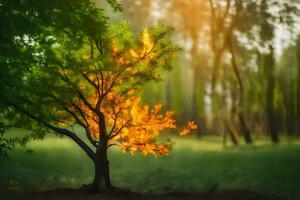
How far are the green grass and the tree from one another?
11.2 feet

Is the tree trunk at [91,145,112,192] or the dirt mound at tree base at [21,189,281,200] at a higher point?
the tree trunk at [91,145,112,192]

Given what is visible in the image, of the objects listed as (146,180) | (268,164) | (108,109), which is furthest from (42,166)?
(268,164)

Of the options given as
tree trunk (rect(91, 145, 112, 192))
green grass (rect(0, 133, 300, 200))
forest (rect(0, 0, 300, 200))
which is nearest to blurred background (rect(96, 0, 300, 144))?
forest (rect(0, 0, 300, 200))

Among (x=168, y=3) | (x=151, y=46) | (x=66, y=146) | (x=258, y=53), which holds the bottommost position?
(x=66, y=146)

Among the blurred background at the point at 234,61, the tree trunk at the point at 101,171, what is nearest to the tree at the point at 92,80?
the tree trunk at the point at 101,171

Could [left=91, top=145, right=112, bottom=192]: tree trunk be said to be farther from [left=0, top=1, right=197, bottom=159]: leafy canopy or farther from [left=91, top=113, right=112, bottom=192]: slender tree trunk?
[left=0, top=1, right=197, bottom=159]: leafy canopy

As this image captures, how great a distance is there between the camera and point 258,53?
1256 inches

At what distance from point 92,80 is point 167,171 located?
7.91 metres

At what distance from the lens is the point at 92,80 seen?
1320 cm

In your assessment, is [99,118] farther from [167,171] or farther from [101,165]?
[167,171]

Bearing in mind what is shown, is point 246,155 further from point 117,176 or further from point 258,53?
point 258,53

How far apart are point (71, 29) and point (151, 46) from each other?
7.93 ft

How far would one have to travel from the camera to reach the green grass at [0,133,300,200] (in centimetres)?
1661

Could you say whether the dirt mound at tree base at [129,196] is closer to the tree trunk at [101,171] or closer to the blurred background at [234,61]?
the tree trunk at [101,171]
